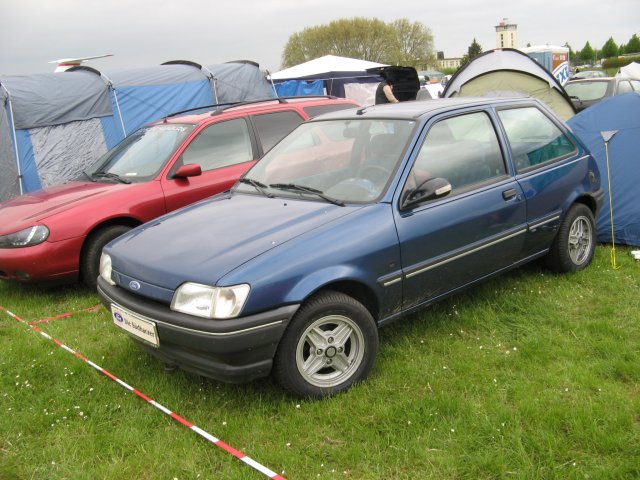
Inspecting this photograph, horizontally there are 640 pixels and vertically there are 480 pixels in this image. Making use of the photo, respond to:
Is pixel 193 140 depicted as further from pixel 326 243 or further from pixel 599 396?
pixel 599 396

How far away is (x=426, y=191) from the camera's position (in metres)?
3.53

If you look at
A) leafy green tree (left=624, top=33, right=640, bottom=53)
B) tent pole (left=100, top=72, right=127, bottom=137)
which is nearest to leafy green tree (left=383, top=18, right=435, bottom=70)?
leafy green tree (left=624, top=33, right=640, bottom=53)

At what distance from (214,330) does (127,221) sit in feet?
9.63

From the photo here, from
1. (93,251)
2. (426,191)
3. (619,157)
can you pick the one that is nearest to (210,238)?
(426,191)

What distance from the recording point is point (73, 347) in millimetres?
4172

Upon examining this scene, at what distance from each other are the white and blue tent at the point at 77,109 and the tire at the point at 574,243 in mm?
8147

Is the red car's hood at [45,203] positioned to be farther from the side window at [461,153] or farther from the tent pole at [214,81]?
the tent pole at [214,81]

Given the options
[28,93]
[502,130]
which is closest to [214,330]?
[502,130]

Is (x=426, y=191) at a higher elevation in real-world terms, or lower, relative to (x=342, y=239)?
higher

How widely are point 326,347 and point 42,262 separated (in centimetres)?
300

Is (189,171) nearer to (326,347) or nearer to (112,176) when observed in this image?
(112,176)

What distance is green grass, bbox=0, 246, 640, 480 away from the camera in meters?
2.71

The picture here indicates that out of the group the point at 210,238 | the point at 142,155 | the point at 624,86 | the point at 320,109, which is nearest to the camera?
the point at 210,238

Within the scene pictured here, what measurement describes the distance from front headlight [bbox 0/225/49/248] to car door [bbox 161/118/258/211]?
42.8 inches
